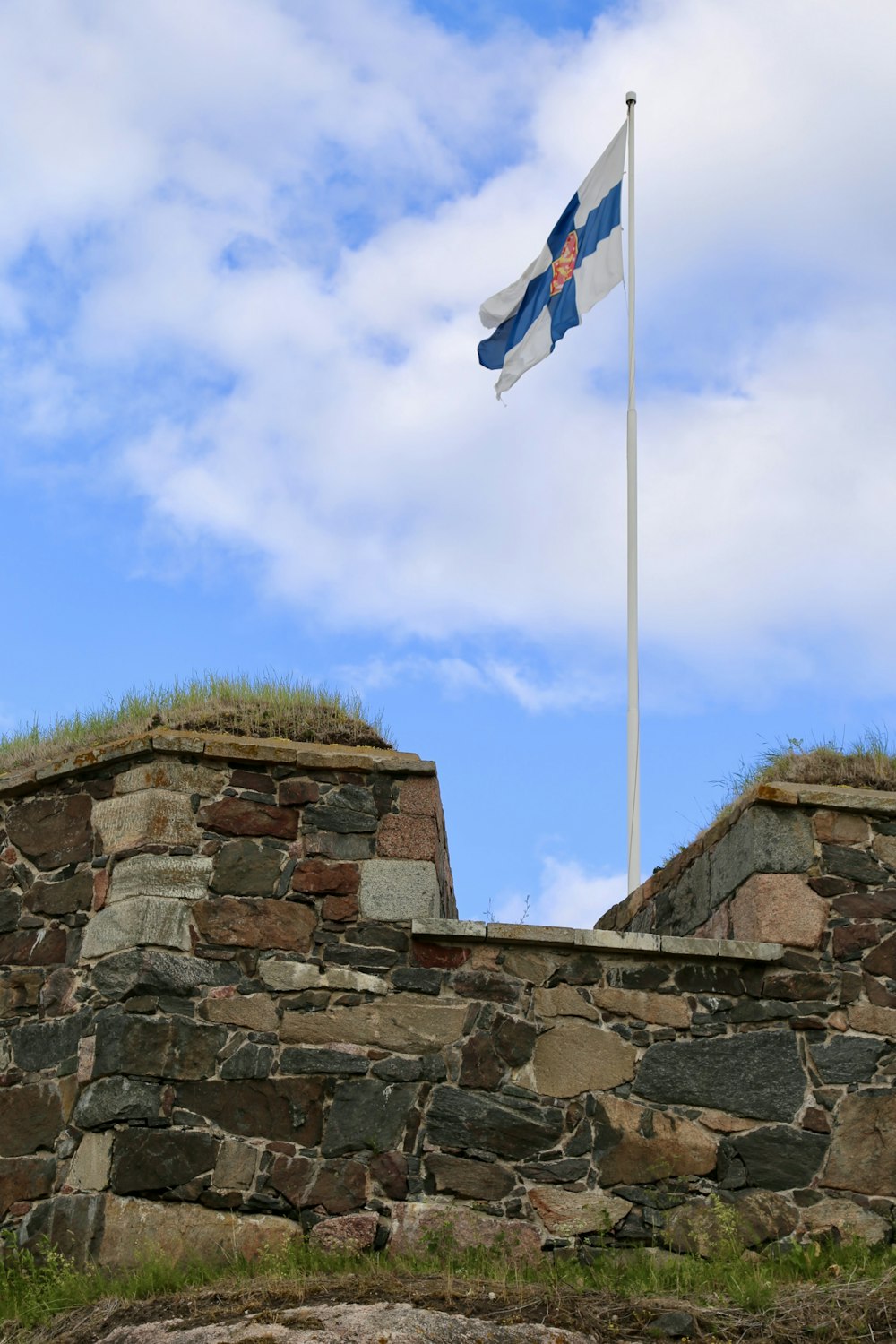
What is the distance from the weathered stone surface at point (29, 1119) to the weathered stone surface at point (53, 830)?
124 centimetres

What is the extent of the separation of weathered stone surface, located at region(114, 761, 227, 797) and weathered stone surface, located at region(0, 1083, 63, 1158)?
1.63 m

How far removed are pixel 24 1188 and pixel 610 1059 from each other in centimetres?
302

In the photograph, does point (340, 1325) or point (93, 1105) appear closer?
point (340, 1325)

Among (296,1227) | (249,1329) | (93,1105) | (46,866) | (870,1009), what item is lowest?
(249,1329)

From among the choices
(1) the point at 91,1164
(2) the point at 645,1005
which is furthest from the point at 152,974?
(2) the point at 645,1005

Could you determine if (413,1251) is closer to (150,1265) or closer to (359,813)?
(150,1265)

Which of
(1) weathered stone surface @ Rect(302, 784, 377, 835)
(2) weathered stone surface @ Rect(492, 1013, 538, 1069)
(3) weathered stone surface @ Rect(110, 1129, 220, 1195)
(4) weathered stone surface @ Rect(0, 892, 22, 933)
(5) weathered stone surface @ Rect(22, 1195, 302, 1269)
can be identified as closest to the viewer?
(5) weathered stone surface @ Rect(22, 1195, 302, 1269)

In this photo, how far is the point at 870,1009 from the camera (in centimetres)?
777

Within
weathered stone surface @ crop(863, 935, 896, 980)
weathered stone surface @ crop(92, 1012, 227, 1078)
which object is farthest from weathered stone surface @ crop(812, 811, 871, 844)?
weathered stone surface @ crop(92, 1012, 227, 1078)

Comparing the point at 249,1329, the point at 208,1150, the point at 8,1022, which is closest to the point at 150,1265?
the point at 208,1150

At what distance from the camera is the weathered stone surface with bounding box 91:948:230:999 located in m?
7.56

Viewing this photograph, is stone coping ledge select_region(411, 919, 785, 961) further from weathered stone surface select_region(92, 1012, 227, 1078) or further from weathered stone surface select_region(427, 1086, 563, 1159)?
weathered stone surface select_region(92, 1012, 227, 1078)

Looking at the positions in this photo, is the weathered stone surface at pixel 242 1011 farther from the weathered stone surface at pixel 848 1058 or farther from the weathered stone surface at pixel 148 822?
the weathered stone surface at pixel 848 1058

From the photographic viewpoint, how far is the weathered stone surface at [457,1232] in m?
7.11
